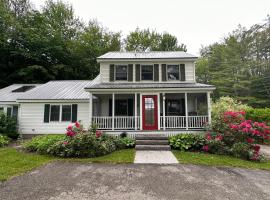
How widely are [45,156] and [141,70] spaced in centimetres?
789

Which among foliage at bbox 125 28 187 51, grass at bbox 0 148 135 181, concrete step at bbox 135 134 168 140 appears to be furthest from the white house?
foliage at bbox 125 28 187 51

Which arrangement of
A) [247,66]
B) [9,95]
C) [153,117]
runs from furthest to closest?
[247,66] → [9,95] → [153,117]

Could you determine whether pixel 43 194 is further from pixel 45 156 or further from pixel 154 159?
pixel 154 159

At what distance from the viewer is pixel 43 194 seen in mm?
3322

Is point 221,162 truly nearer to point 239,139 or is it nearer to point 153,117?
point 239,139

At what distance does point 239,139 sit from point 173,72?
5.90m

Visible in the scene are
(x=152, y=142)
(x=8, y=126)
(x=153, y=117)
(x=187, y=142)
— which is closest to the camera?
(x=187, y=142)

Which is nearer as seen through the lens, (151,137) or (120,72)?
(151,137)

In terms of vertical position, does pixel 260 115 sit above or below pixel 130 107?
below

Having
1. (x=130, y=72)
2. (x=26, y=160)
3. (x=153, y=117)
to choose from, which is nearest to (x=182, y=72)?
(x=130, y=72)

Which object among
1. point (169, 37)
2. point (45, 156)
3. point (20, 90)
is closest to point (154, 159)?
point (45, 156)

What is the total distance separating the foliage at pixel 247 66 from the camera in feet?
67.2

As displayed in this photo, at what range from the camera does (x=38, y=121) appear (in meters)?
10.8

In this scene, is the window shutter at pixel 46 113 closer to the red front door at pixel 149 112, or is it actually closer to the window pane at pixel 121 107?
the window pane at pixel 121 107
